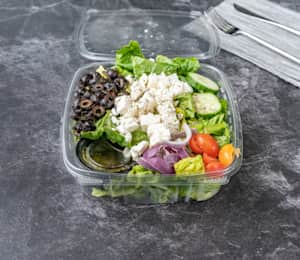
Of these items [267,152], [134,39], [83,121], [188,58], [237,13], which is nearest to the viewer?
[83,121]

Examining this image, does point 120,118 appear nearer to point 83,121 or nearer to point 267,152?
point 83,121

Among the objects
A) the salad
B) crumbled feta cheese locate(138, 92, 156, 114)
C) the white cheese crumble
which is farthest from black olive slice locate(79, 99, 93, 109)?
crumbled feta cheese locate(138, 92, 156, 114)

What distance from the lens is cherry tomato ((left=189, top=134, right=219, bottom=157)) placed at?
1858mm

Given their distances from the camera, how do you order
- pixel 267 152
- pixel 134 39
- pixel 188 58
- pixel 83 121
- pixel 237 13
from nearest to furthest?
1. pixel 83 121
2. pixel 267 152
3. pixel 188 58
4. pixel 134 39
5. pixel 237 13

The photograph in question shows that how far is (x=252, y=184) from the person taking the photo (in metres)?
2.01

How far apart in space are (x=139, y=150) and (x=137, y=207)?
26 cm

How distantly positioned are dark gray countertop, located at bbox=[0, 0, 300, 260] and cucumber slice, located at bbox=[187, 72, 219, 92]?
30 centimetres

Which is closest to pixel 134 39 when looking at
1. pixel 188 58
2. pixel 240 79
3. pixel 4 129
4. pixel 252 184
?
pixel 188 58

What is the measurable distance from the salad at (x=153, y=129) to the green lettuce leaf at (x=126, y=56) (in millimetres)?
12

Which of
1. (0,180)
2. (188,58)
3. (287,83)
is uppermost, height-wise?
(188,58)

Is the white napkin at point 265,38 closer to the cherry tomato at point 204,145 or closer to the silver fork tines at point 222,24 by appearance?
the silver fork tines at point 222,24

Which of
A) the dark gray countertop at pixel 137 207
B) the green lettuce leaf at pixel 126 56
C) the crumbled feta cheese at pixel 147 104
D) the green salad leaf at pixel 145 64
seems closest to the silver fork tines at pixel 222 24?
the dark gray countertop at pixel 137 207

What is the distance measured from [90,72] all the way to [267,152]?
1025mm

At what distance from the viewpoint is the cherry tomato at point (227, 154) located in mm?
1786
